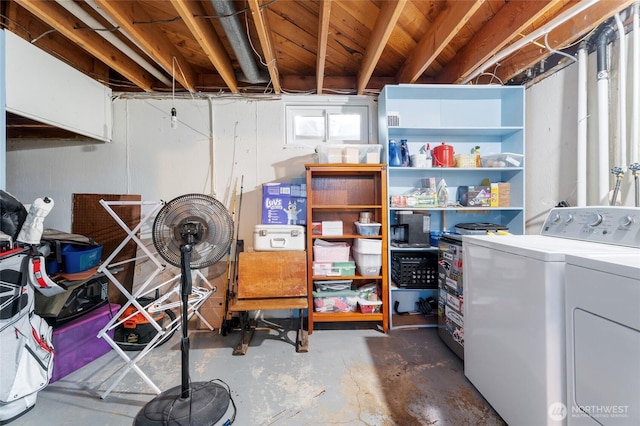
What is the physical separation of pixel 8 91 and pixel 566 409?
11.5ft

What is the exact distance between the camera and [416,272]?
2250 mm

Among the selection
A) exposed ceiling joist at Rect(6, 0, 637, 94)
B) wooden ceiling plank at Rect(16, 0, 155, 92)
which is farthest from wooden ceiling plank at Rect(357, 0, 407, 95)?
wooden ceiling plank at Rect(16, 0, 155, 92)

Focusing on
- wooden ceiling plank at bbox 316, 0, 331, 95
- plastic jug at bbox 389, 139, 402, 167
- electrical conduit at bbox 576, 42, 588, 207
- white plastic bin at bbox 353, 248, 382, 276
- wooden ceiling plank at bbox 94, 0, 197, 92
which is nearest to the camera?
wooden ceiling plank at bbox 316, 0, 331, 95

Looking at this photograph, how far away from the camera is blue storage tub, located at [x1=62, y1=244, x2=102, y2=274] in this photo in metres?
1.89

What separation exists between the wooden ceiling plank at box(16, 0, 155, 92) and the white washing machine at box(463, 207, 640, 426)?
298 cm

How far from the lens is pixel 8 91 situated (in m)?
1.60

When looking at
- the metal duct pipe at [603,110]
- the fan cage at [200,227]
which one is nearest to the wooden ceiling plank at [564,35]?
the metal duct pipe at [603,110]

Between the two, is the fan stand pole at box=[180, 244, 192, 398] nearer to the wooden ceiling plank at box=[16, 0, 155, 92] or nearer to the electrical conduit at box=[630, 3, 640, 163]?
the wooden ceiling plank at box=[16, 0, 155, 92]

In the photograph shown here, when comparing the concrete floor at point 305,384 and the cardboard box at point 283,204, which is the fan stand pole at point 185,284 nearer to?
the concrete floor at point 305,384

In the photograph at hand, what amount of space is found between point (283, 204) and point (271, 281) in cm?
76

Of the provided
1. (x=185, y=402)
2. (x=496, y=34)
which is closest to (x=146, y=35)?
(x=185, y=402)

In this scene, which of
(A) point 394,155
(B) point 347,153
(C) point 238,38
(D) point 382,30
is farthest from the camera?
(A) point 394,155

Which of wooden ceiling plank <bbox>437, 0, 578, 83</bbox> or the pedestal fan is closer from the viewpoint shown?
the pedestal fan

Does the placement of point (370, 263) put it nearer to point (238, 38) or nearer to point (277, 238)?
point (277, 238)
